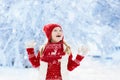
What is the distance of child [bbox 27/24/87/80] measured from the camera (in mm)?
1769

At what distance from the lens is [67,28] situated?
237 cm

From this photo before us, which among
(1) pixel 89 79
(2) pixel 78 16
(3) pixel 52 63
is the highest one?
(2) pixel 78 16

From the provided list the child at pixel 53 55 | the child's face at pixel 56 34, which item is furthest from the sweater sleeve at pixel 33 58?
the child's face at pixel 56 34

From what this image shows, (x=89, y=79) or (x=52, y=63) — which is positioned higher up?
(x=52, y=63)

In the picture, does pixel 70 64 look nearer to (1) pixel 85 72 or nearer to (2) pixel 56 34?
(2) pixel 56 34

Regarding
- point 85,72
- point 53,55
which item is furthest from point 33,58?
point 85,72

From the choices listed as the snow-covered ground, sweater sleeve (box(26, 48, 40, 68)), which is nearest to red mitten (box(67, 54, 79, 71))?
sweater sleeve (box(26, 48, 40, 68))

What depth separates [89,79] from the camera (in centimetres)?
223

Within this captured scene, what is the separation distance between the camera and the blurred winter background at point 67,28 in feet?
7.67

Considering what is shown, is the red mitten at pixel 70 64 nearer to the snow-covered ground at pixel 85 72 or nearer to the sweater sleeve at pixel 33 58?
the sweater sleeve at pixel 33 58

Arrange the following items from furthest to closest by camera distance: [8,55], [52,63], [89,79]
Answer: [8,55] < [89,79] < [52,63]

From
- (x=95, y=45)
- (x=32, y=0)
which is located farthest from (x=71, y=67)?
(x=32, y=0)

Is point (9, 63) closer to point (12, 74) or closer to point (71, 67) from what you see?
point (12, 74)

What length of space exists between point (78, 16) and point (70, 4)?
0.30 feet
